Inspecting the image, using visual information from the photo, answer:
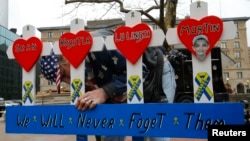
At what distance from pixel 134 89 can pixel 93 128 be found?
1.38ft

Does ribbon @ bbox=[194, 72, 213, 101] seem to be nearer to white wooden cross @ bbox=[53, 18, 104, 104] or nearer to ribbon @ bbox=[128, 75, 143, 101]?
ribbon @ bbox=[128, 75, 143, 101]

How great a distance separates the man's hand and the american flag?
0.43 m

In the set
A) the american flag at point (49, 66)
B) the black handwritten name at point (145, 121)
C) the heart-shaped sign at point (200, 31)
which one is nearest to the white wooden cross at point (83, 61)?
the american flag at point (49, 66)

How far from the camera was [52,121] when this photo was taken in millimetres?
2465

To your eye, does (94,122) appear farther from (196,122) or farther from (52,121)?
(196,122)

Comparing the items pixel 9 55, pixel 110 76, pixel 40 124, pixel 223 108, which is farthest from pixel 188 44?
pixel 9 55

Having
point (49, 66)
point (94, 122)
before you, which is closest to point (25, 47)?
point (49, 66)

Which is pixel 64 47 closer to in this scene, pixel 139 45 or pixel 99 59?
pixel 99 59

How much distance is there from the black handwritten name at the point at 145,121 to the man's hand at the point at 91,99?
0.32 meters

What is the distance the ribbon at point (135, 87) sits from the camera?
2.32m

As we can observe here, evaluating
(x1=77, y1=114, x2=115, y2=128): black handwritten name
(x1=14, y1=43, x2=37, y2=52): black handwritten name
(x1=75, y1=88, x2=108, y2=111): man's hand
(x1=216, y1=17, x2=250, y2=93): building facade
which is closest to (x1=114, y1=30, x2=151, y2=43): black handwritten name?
(x1=75, y1=88, x2=108, y2=111): man's hand

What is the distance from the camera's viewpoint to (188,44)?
2.20 metres

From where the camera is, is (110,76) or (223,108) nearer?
(223,108)

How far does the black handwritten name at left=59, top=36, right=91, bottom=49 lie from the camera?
2433 mm
